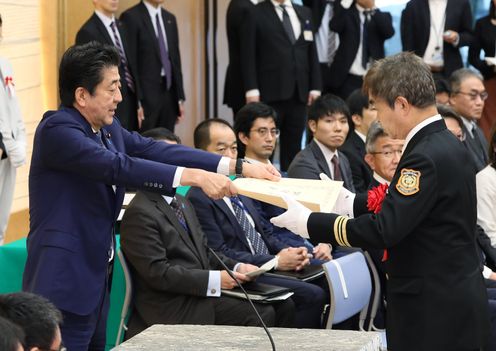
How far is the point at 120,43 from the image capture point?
656 centimetres

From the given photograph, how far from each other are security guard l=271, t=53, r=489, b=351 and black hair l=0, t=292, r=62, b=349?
90 cm

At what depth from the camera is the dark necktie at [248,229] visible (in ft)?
15.9

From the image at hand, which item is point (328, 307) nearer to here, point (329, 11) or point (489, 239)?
point (489, 239)

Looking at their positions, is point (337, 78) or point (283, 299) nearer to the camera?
point (283, 299)

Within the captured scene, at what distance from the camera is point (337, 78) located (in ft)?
25.9

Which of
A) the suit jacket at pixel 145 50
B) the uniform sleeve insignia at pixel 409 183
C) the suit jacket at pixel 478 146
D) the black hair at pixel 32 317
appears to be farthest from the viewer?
the suit jacket at pixel 145 50

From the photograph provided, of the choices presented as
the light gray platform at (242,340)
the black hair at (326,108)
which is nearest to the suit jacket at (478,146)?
the black hair at (326,108)

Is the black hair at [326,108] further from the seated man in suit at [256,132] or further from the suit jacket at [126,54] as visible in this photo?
the suit jacket at [126,54]

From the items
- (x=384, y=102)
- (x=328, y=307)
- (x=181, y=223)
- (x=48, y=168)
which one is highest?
(x=384, y=102)

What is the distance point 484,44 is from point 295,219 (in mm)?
5491

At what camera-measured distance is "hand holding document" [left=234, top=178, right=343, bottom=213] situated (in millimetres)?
3162

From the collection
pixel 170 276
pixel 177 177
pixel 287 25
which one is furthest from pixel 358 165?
pixel 177 177

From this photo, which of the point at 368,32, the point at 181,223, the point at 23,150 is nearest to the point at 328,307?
the point at 181,223

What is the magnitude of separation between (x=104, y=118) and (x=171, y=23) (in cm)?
388
